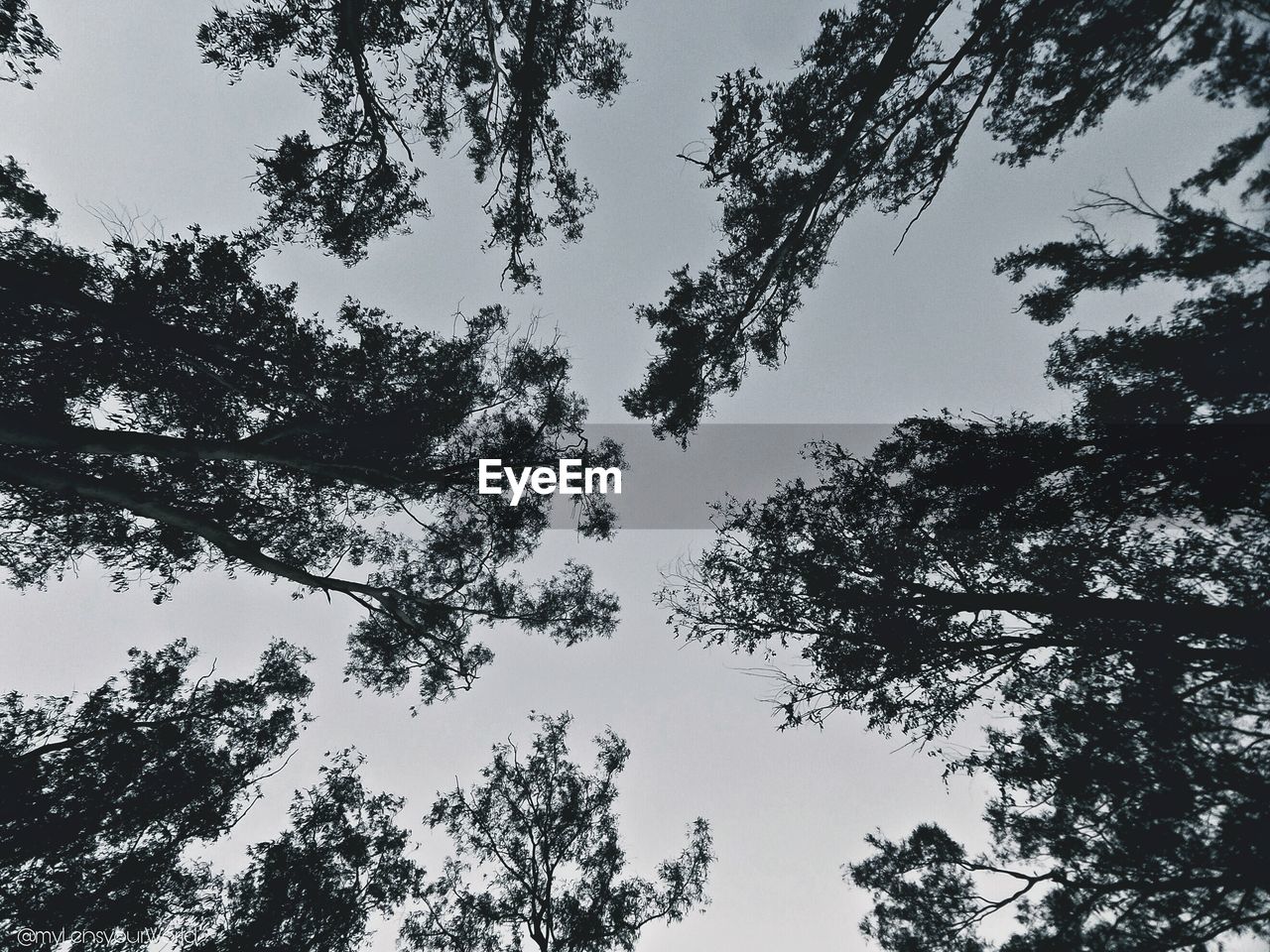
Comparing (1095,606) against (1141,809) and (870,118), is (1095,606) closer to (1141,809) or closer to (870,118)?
(1141,809)

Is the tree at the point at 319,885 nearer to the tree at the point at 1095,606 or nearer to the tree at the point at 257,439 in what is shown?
the tree at the point at 257,439

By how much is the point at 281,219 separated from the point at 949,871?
13651 mm

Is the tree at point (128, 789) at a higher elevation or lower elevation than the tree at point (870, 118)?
lower

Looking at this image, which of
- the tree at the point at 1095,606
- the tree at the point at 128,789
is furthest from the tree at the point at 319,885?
the tree at the point at 1095,606

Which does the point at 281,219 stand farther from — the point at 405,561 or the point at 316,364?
the point at 405,561

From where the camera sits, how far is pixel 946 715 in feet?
20.3

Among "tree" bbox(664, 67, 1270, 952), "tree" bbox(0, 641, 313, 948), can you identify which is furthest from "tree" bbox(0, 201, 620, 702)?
"tree" bbox(664, 67, 1270, 952)

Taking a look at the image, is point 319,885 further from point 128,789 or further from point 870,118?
point 870,118

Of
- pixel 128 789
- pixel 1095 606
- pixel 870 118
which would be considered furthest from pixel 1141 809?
pixel 128 789

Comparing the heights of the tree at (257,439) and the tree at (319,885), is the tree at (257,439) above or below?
above

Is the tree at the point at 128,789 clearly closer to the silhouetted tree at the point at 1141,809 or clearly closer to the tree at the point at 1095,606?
the tree at the point at 1095,606

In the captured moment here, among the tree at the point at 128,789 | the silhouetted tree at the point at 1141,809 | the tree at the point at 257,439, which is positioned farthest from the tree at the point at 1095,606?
the tree at the point at 128,789

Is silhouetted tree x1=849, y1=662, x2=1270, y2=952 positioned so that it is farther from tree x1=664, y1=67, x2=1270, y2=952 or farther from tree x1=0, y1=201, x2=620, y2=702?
tree x1=0, y1=201, x2=620, y2=702

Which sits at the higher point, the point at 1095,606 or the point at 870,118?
the point at 870,118
